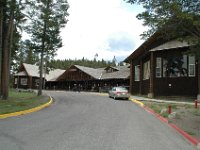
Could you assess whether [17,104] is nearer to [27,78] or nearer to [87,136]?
[87,136]

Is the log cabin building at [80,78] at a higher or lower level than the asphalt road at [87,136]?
higher

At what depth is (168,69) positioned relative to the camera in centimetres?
3738

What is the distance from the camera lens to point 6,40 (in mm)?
30500

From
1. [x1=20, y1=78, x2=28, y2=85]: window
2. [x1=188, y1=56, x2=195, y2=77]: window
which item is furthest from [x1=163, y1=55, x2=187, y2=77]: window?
[x1=20, y1=78, x2=28, y2=85]: window

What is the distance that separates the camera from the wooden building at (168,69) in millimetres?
35125

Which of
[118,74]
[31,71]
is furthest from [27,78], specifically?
[118,74]

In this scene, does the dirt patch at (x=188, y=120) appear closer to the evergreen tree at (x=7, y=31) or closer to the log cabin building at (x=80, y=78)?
the evergreen tree at (x=7, y=31)

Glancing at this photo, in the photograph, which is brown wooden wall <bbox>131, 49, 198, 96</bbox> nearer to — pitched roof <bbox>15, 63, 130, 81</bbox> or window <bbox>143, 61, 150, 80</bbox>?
window <bbox>143, 61, 150, 80</bbox>

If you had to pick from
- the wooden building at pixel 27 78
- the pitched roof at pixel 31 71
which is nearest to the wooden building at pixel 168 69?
the wooden building at pixel 27 78

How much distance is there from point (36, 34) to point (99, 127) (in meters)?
28.8

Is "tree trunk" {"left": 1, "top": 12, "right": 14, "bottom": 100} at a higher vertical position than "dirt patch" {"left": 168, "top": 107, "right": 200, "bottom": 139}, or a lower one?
higher

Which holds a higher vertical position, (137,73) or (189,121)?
(137,73)

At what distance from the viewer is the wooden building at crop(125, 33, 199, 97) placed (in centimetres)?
3512

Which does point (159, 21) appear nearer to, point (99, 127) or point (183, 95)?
point (99, 127)
